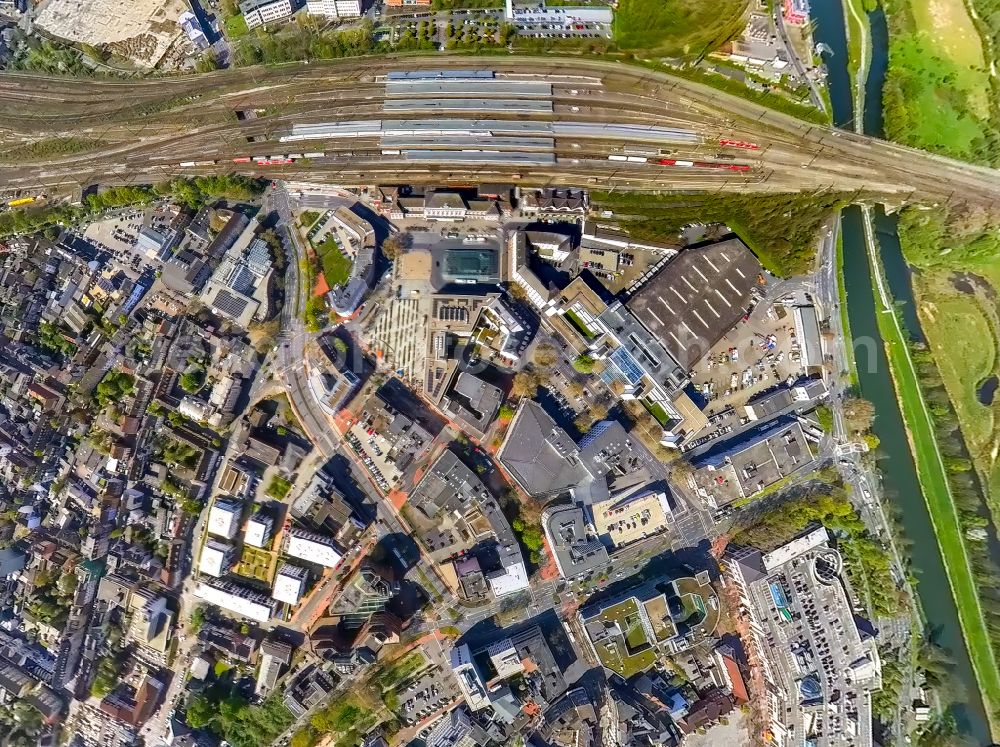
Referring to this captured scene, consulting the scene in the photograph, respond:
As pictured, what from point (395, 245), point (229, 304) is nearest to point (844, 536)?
point (395, 245)

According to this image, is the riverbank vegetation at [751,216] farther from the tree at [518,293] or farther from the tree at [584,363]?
the tree at [584,363]

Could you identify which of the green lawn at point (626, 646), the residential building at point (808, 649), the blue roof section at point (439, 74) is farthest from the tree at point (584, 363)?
the blue roof section at point (439, 74)

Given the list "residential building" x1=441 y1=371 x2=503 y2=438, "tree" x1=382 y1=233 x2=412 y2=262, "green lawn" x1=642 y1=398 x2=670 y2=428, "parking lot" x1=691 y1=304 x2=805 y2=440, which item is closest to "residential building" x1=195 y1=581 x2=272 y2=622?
"residential building" x1=441 y1=371 x2=503 y2=438

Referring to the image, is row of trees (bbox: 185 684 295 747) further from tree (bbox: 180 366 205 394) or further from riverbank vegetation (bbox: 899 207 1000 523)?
riverbank vegetation (bbox: 899 207 1000 523)

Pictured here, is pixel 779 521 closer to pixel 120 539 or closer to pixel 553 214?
pixel 553 214

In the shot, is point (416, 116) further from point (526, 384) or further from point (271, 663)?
point (271, 663)

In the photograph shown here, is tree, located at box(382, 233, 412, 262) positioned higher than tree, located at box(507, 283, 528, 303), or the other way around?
tree, located at box(382, 233, 412, 262)

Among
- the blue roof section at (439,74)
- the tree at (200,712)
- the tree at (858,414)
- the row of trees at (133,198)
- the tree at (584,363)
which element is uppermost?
the blue roof section at (439,74)
